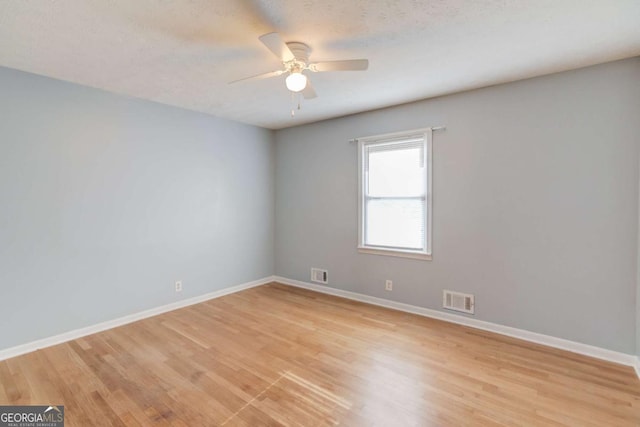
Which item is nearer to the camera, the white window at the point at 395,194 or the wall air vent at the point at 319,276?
the white window at the point at 395,194

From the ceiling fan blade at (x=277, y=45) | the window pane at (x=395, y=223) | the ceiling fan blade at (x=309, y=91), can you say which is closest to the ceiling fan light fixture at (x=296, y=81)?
the ceiling fan blade at (x=277, y=45)

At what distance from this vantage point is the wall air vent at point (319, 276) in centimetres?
452

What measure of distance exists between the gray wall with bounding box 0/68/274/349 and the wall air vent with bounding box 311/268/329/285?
3.65 feet

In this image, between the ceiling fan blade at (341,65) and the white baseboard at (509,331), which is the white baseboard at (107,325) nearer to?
the white baseboard at (509,331)

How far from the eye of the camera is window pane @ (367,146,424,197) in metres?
3.66

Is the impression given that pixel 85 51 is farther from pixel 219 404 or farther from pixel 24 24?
pixel 219 404

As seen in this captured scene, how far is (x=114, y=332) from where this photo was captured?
10.4 ft

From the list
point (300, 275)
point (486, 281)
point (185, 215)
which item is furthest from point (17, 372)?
point (486, 281)

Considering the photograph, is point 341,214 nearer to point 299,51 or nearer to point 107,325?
point 299,51

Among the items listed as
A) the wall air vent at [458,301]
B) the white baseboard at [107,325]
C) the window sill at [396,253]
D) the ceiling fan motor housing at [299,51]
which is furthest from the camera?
the window sill at [396,253]

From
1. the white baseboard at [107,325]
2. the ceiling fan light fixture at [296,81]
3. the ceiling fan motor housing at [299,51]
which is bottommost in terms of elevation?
the white baseboard at [107,325]

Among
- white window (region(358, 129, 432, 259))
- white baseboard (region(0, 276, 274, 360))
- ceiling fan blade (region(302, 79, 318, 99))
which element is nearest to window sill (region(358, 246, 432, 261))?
white window (region(358, 129, 432, 259))

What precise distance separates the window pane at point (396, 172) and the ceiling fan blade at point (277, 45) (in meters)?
2.03

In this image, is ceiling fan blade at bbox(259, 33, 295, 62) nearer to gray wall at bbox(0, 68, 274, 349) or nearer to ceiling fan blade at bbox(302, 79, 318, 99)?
ceiling fan blade at bbox(302, 79, 318, 99)
